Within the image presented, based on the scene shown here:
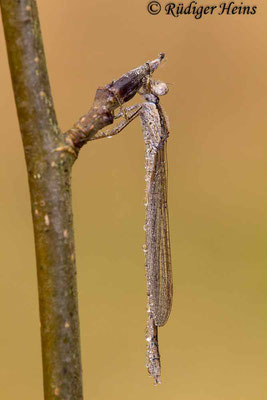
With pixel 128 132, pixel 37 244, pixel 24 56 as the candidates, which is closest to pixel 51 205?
pixel 37 244

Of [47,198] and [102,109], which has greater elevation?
[102,109]

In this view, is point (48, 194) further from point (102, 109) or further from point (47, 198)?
point (102, 109)

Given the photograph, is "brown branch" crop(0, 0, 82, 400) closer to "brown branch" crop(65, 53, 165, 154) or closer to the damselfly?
"brown branch" crop(65, 53, 165, 154)

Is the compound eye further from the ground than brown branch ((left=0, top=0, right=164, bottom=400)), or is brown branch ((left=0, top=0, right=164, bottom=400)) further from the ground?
the compound eye

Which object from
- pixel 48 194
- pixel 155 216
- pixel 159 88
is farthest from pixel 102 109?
pixel 155 216

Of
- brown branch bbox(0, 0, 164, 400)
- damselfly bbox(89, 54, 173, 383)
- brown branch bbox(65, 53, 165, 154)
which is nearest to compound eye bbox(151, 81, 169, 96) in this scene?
damselfly bbox(89, 54, 173, 383)

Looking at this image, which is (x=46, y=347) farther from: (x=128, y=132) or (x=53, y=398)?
(x=128, y=132)
